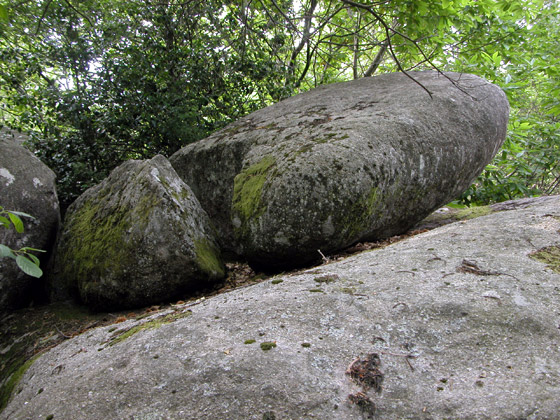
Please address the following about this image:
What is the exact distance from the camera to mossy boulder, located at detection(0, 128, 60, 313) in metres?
3.59

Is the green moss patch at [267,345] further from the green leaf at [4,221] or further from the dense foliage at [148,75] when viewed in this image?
the dense foliage at [148,75]

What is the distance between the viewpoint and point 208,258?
377cm

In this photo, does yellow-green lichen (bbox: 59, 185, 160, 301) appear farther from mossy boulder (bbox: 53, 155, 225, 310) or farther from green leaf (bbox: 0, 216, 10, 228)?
green leaf (bbox: 0, 216, 10, 228)

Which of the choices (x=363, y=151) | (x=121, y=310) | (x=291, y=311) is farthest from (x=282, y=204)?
(x=121, y=310)

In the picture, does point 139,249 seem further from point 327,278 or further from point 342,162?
point 342,162

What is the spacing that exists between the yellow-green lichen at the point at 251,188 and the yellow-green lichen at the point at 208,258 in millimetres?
484

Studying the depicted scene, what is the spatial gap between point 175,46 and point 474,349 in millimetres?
6336

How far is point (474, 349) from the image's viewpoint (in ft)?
5.97

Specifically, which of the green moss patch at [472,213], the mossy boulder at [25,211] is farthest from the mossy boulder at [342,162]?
the mossy boulder at [25,211]

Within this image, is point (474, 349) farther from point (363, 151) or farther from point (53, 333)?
point (53, 333)

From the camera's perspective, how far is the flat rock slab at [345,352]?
158 centimetres

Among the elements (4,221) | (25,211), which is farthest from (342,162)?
(25,211)

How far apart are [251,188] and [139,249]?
118cm

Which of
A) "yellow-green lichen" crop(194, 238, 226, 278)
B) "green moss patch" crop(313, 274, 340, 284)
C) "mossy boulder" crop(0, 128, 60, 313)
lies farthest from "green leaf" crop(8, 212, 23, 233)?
"mossy boulder" crop(0, 128, 60, 313)
